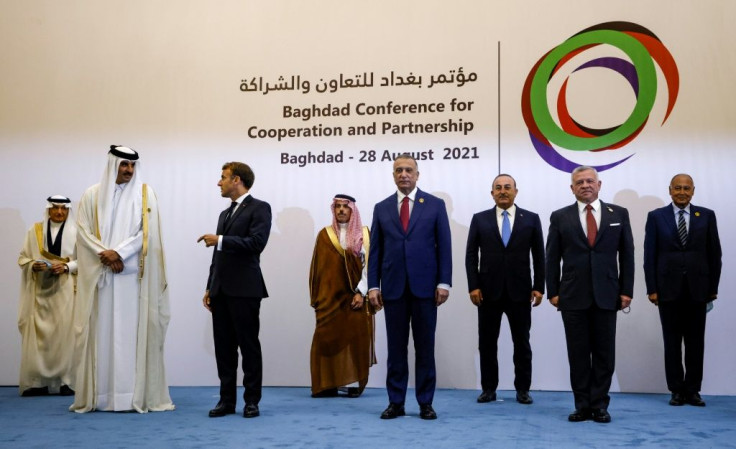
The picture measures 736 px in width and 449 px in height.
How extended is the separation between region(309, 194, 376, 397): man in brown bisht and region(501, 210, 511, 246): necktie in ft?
3.47

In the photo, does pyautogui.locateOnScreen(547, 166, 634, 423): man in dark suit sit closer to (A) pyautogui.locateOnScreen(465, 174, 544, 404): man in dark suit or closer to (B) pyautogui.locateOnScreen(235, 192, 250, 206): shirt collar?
(A) pyautogui.locateOnScreen(465, 174, 544, 404): man in dark suit

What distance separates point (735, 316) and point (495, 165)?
2.15m

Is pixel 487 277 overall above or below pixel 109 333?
above

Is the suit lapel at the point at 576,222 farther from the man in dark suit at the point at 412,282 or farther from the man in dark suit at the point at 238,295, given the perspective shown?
the man in dark suit at the point at 238,295

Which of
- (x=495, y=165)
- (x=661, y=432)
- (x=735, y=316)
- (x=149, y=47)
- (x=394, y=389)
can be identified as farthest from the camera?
Answer: (x=149, y=47)

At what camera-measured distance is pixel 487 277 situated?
5902mm

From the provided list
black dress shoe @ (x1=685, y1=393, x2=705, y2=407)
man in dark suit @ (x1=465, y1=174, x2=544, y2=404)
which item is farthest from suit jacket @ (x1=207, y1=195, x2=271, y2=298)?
black dress shoe @ (x1=685, y1=393, x2=705, y2=407)

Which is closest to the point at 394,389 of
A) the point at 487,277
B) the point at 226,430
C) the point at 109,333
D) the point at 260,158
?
the point at 226,430

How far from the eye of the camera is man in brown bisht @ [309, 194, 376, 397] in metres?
6.21

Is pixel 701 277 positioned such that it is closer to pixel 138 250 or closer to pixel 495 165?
pixel 495 165

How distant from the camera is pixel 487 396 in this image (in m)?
5.84

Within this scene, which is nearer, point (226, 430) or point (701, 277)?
point (226, 430)

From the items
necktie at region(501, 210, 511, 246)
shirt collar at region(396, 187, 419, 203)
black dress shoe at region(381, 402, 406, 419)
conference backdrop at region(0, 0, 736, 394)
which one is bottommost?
black dress shoe at region(381, 402, 406, 419)

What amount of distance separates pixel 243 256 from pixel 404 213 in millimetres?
986
